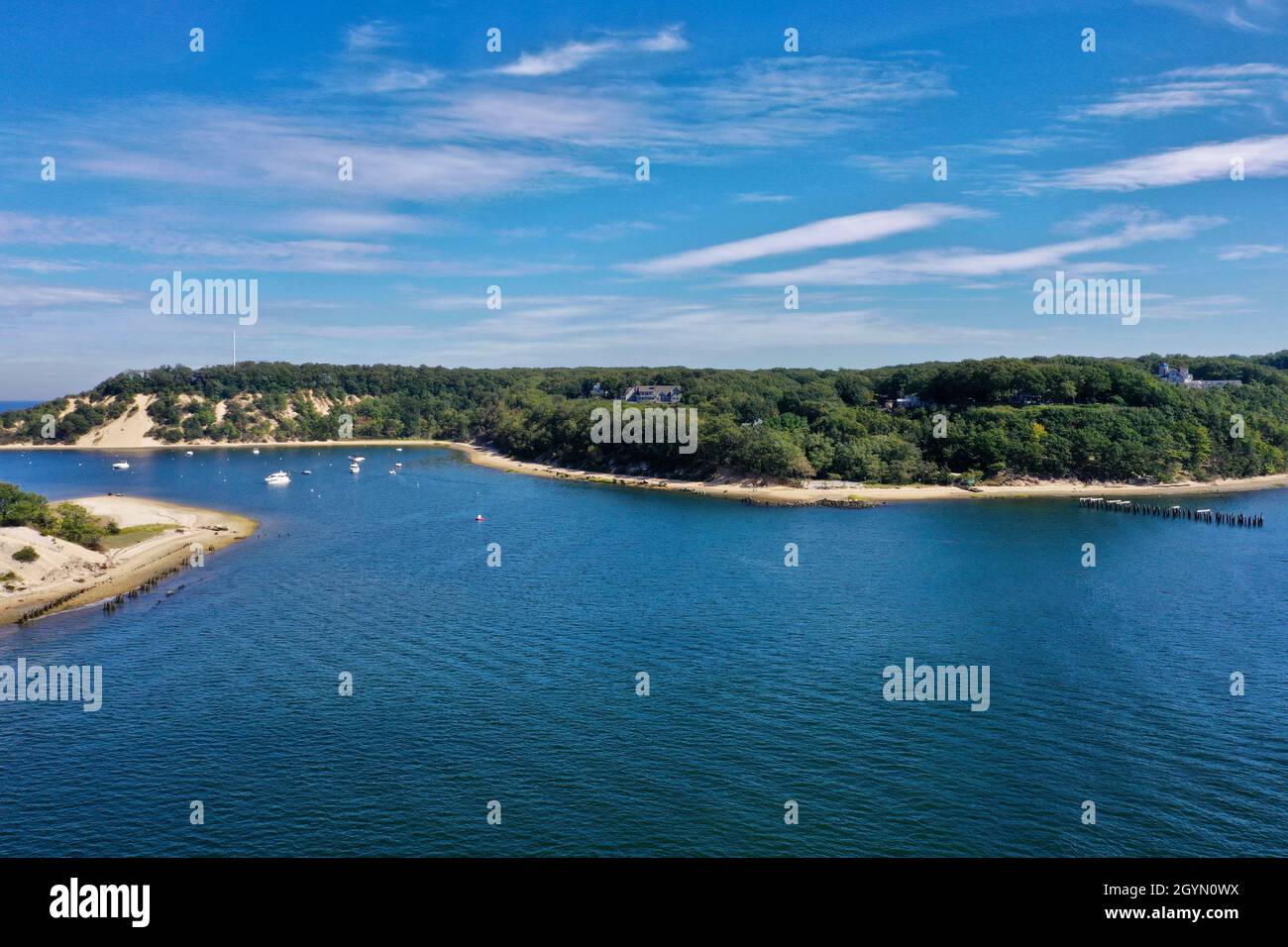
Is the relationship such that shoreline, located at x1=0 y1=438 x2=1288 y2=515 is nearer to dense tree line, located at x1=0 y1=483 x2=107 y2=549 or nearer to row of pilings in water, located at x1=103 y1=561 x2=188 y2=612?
row of pilings in water, located at x1=103 y1=561 x2=188 y2=612

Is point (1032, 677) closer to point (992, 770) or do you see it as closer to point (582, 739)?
point (992, 770)

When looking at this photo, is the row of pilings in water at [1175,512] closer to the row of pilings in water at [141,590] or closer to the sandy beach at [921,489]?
the sandy beach at [921,489]

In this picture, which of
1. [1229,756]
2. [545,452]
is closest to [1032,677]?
[1229,756]

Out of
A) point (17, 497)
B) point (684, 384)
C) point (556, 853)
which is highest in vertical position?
point (684, 384)

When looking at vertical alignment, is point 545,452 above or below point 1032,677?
above

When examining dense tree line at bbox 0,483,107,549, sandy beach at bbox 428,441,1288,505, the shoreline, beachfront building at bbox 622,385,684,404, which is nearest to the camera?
dense tree line at bbox 0,483,107,549

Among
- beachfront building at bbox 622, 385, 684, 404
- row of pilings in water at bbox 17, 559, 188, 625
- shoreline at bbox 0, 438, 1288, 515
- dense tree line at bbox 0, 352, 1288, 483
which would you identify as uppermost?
beachfront building at bbox 622, 385, 684, 404

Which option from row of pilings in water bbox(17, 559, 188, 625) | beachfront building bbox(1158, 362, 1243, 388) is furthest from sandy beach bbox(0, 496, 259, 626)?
beachfront building bbox(1158, 362, 1243, 388)
